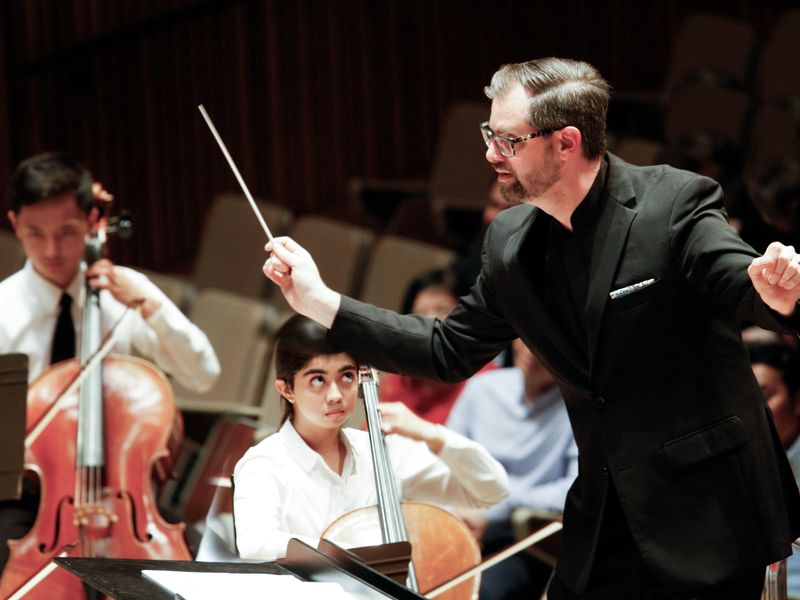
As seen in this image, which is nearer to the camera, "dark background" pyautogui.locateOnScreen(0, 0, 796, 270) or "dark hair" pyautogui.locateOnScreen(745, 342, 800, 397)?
"dark hair" pyautogui.locateOnScreen(745, 342, 800, 397)

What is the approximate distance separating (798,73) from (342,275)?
62.5 inches

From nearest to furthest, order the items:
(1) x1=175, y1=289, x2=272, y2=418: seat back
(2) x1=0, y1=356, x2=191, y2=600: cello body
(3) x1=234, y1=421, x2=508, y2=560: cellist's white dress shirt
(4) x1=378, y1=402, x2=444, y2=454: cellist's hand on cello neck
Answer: (3) x1=234, y1=421, x2=508, y2=560: cellist's white dress shirt → (4) x1=378, y1=402, x2=444, y2=454: cellist's hand on cello neck → (2) x1=0, y1=356, x2=191, y2=600: cello body → (1) x1=175, y1=289, x2=272, y2=418: seat back

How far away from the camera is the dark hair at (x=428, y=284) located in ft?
12.5

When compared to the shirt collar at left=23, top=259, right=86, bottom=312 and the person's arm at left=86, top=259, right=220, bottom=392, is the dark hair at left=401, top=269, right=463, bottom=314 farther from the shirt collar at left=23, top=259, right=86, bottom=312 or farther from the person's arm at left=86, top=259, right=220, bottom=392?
the shirt collar at left=23, top=259, right=86, bottom=312

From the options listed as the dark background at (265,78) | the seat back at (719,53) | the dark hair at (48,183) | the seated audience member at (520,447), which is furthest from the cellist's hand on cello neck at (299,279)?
the dark background at (265,78)

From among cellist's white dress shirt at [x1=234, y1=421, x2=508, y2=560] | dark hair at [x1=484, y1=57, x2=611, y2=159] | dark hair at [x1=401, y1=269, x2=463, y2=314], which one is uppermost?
dark hair at [x1=484, y1=57, x2=611, y2=159]

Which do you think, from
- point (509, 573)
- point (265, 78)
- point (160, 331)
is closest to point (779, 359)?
point (509, 573)

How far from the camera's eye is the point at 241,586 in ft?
5.96

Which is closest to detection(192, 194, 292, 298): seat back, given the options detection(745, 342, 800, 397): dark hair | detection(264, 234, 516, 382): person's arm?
detection(745, 342, 800, 397): dark hair

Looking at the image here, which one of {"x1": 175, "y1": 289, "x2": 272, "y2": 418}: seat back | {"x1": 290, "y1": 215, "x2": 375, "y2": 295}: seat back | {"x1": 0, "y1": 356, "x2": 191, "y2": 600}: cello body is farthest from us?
{"x1": 290, "y1": 215, "x2": 375, "y2": 295}: seat back

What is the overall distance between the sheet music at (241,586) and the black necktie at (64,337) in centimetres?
129

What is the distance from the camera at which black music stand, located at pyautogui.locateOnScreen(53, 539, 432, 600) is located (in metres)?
1.75

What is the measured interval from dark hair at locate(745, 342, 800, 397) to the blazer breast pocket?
1538mm

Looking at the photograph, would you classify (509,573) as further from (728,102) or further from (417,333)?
(728,102)
